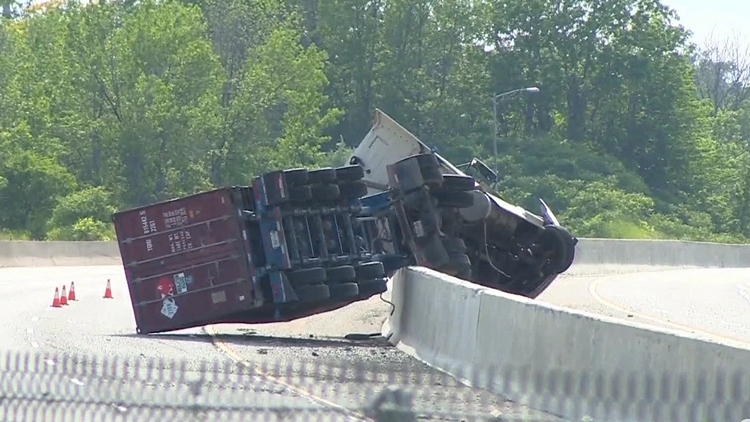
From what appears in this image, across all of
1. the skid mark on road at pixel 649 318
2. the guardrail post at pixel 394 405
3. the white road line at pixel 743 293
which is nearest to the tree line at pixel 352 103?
the white road line at pixel 743 293

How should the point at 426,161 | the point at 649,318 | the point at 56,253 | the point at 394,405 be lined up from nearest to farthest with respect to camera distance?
the point at 394,405 → the point at 426,161 → the point at 649,318 → the point at 56,253

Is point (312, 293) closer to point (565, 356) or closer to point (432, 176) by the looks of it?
point (432, 176)

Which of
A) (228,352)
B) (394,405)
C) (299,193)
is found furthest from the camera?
(299,193)

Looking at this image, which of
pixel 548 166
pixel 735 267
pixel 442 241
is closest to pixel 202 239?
pixel 442 241

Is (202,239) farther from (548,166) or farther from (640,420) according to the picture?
(548,166)

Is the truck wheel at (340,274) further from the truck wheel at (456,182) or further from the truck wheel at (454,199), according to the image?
the truck wheel at (456,182)

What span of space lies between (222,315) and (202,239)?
3.42 ft

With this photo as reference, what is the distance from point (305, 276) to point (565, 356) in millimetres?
7685

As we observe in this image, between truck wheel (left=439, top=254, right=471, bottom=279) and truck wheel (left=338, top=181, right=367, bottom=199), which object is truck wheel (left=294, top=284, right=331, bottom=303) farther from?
truck wheel (left=439, top=254, right=471, bottom=279)

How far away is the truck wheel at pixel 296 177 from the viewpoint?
63.6ft

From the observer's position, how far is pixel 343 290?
1948cm

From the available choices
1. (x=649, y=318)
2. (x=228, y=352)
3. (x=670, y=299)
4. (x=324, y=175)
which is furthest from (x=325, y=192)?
(x=670, y=299)

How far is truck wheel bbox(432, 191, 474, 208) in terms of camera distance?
69.8 ft

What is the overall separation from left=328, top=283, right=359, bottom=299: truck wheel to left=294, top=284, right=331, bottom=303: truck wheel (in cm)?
20
